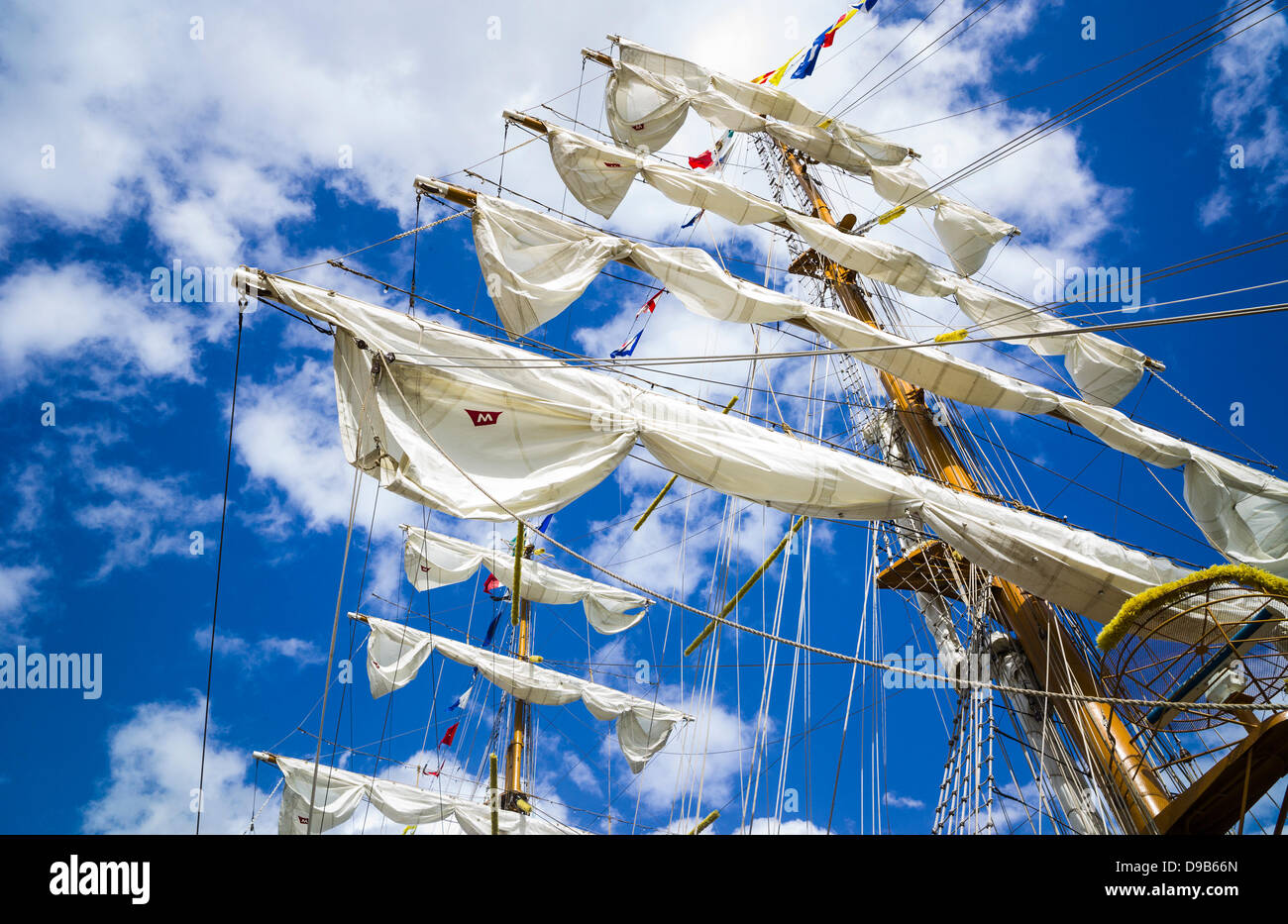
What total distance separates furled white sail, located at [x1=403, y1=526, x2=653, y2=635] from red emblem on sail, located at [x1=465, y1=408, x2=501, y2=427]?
41.2 feet

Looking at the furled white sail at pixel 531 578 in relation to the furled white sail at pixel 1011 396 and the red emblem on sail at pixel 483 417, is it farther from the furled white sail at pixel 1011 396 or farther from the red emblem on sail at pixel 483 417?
the red emblem on sail at pixel 483 417

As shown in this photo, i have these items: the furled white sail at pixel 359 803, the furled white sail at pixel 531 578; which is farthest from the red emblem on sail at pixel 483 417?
the furled white sail at pixel 531 578

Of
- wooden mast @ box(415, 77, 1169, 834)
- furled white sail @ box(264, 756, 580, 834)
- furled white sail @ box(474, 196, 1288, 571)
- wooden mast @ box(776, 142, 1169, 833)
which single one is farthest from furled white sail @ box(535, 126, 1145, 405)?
furled white sail @ box(264, 756, 580, 834)

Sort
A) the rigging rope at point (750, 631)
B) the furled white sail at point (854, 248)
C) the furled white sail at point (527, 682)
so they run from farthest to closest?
the furled white sail at point (527, 682) < the furled white sail at point (854, 248) < the rigging rope at point (750, 631)

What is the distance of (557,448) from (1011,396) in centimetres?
737

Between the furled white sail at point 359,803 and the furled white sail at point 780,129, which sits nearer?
the furled white sail at point 780,129

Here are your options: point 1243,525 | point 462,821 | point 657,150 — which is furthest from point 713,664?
point 462,821

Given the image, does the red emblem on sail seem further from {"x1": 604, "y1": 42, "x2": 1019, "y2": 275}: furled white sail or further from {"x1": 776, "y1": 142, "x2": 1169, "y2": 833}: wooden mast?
{"x1": 604, "y1": 42, "x2": 1019, "y2": 275}: furled white sail

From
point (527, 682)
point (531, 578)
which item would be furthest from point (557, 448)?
point (531, 578)

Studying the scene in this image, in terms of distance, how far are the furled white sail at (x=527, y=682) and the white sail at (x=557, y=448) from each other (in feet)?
35.9

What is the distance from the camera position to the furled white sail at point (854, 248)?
11664 mm

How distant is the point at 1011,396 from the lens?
37.0 feet

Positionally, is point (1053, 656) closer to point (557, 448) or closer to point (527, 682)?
point (557, 448)
